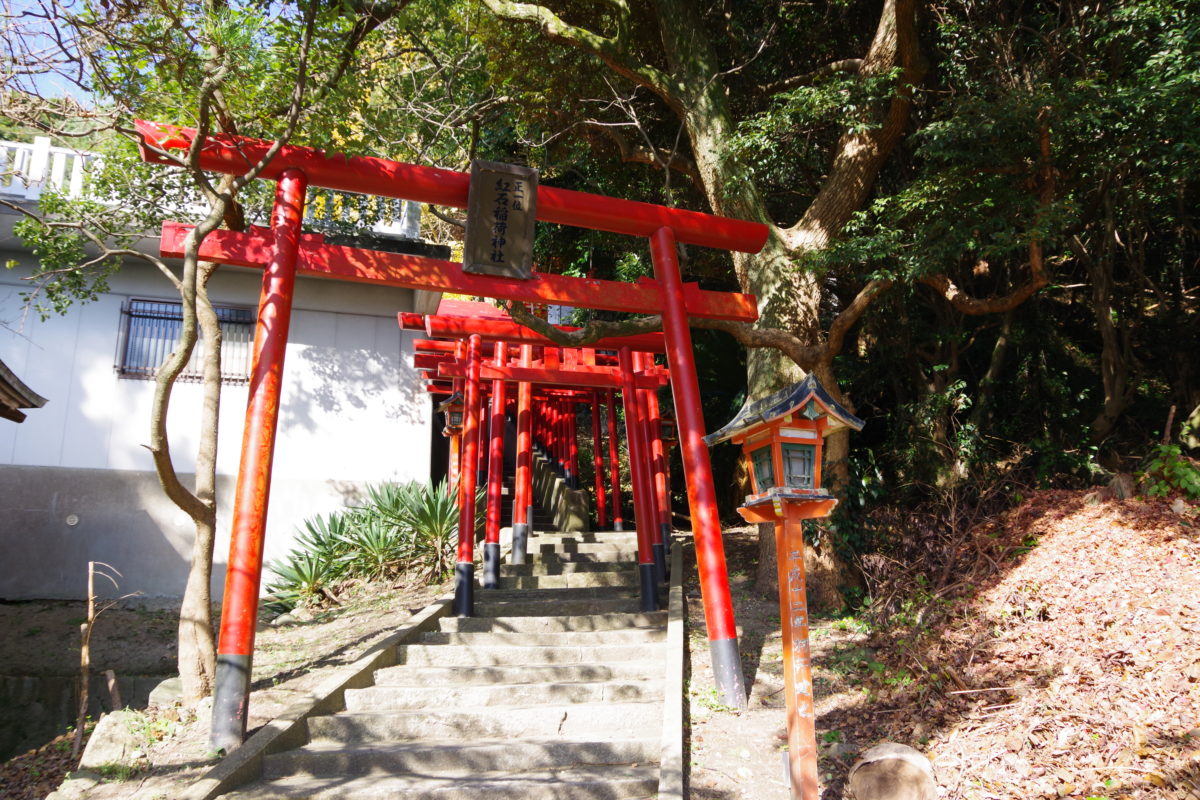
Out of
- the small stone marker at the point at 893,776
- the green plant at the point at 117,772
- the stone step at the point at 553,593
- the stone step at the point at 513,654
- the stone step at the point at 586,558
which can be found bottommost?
the green plant at the point at 117,772

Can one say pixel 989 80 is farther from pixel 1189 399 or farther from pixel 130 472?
pixel 130 472

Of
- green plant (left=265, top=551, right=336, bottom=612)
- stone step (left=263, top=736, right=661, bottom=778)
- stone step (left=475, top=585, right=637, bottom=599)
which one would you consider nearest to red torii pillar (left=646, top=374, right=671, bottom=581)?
A: stone step (left=475, top=585, right=637, bottom=599)

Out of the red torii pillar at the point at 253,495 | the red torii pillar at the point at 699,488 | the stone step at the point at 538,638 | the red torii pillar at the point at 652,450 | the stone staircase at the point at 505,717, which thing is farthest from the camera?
the red torii pillar at the point at 652,450

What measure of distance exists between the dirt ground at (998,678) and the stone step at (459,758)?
451 millimetres

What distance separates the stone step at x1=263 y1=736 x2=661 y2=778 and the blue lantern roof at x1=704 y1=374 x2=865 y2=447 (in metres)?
2.29

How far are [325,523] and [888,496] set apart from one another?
25.0 ft

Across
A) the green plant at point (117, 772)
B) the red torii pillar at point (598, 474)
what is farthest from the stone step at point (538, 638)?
the red torii pillar at point (598, 474)

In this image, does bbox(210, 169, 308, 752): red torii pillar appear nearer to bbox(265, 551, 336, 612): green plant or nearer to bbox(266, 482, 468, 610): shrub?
bbox(265, 551, 336, 612): green plant

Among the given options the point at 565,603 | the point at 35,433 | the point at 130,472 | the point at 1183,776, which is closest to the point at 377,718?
A: the point at 565,603

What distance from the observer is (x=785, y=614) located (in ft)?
14.7

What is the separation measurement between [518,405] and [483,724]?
5699 mm

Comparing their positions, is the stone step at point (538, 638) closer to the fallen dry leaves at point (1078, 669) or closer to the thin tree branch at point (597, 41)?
the fallen dry leaves at point (1078, 669)

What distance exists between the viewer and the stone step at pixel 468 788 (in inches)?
186

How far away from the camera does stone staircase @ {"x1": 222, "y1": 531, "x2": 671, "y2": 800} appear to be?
16.0 ft
